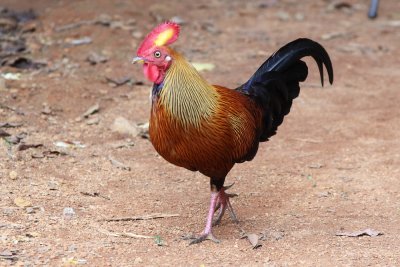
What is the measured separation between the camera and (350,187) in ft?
22.3

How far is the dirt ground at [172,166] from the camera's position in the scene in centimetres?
532

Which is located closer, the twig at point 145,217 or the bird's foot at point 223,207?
the twig at point 145,217

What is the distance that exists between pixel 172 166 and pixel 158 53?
215 cm

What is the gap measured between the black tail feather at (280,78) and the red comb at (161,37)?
97cm

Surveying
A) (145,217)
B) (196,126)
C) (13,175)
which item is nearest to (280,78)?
(196,126)

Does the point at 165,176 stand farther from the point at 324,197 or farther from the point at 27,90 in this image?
the point at 27,90

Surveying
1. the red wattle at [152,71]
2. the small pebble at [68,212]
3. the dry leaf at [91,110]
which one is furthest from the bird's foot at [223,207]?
the dry leaf at [91,110]

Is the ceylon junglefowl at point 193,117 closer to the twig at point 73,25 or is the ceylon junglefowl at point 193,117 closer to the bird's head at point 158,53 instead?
the bird's head at point 158,53

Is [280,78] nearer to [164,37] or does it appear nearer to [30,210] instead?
[164,37]

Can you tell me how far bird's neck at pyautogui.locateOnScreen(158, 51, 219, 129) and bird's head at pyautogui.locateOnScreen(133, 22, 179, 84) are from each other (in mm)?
51

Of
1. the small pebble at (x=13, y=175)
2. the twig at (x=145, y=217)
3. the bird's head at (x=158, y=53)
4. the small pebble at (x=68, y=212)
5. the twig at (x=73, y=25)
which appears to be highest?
the bird's head at (x=158, y=53)

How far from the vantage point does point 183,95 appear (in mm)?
5238

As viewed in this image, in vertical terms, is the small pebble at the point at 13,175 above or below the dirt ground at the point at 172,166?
above

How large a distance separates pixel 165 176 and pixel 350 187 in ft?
5.65
